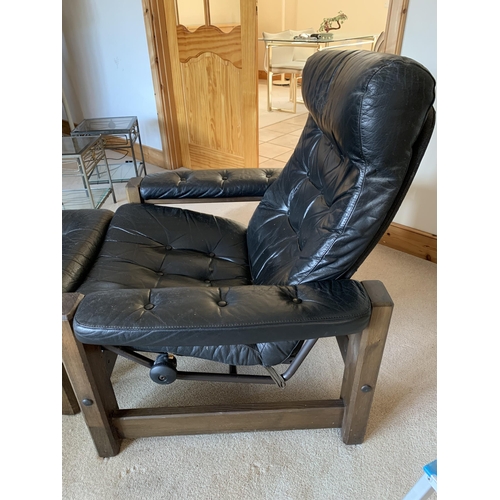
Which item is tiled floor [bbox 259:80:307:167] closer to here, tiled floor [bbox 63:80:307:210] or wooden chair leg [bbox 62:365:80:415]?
tiled floor [bbox 63:80:307:210]

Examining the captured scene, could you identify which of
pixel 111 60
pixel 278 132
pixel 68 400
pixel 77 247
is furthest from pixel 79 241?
pixel 278 132

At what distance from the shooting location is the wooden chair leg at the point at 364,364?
899mm

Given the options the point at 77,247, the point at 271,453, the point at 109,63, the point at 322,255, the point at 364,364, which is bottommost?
the point at 271,453

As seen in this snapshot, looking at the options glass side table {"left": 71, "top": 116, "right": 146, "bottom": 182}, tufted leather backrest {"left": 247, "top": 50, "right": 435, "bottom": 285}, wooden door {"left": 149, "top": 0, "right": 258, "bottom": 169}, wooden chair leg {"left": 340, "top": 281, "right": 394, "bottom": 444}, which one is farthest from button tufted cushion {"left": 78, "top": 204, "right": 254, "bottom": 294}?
wooden door {"left": 149, "top": 0, "right": 258, "bottom": 169}

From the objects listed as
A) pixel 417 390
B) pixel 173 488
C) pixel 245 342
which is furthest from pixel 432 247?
pixel 173 488

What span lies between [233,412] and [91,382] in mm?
389

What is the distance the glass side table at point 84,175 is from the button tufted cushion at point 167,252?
2.68 feet

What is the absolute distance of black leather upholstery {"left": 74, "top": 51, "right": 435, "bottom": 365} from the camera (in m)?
0.79

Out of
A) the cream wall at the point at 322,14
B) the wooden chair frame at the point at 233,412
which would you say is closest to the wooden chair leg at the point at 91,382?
the wooden chair frame at the point at 233,412

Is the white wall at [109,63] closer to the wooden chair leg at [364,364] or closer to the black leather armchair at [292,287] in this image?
the black leather armchair at [292,287]

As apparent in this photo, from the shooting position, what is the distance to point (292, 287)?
916mm

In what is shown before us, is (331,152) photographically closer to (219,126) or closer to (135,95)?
(219,126)

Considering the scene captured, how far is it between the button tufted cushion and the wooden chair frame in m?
0.25

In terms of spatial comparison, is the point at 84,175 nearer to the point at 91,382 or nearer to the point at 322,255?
the point at 91,382
